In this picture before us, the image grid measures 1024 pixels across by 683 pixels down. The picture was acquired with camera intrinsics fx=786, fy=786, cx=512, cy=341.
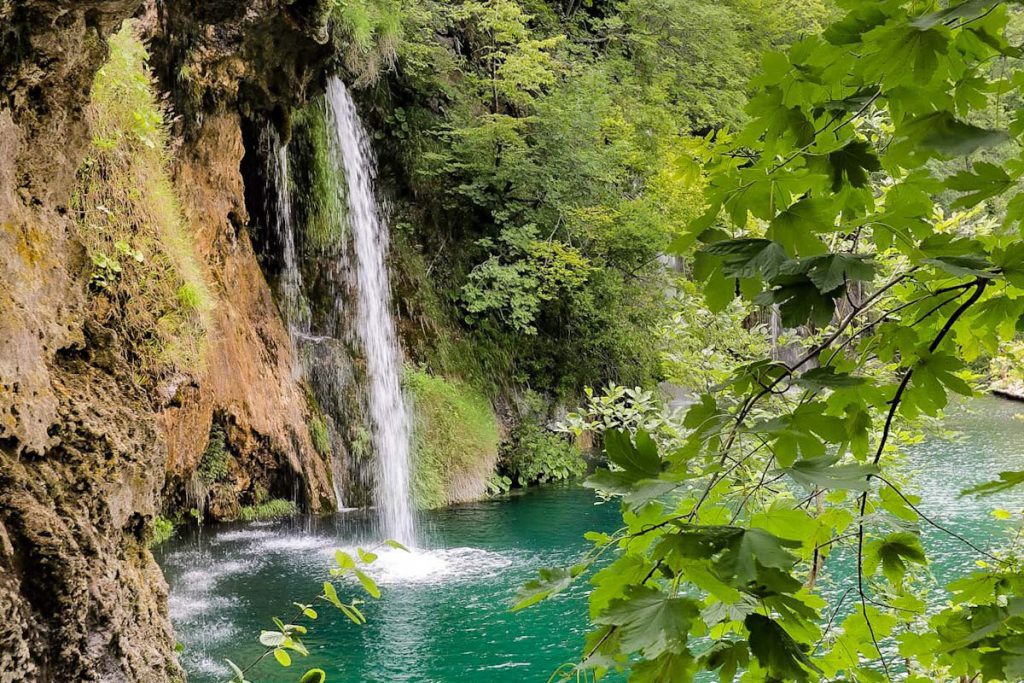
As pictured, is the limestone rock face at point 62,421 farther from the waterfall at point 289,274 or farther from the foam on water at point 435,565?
the waterfall at point 289,274

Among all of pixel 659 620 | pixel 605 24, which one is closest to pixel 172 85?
pixel 659 620

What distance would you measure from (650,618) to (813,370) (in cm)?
36

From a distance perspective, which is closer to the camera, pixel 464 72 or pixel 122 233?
pixel 122 233

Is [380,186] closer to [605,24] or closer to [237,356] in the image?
[237,356]

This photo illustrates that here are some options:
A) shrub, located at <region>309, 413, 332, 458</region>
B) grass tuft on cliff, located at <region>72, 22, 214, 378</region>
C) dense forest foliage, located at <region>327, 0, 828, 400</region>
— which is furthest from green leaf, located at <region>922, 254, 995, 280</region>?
dense forest foliage, located at <region>327, 0, 828, 400</region>

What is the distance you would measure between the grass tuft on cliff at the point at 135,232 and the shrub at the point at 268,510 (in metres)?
3.64

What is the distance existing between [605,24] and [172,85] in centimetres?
952

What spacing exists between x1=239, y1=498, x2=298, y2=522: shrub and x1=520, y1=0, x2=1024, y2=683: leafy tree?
28.8 ft

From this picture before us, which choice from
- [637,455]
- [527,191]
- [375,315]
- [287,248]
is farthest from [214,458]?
[637,455]

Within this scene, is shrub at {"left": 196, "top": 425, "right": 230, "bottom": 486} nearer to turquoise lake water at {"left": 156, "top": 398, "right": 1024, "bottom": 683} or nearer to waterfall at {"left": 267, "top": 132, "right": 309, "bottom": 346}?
turquoise lake water at {"left": 156, "top": 398, "right": 1024, "bottom": 683}

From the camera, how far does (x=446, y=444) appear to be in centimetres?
1131

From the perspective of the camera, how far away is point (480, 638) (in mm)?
6316

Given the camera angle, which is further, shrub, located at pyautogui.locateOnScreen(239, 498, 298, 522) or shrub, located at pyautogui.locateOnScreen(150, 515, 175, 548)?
shrub, located at pyautogui.locateOnScreen(239, 498, 298, 522)

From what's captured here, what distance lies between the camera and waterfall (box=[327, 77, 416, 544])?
10672 mm
